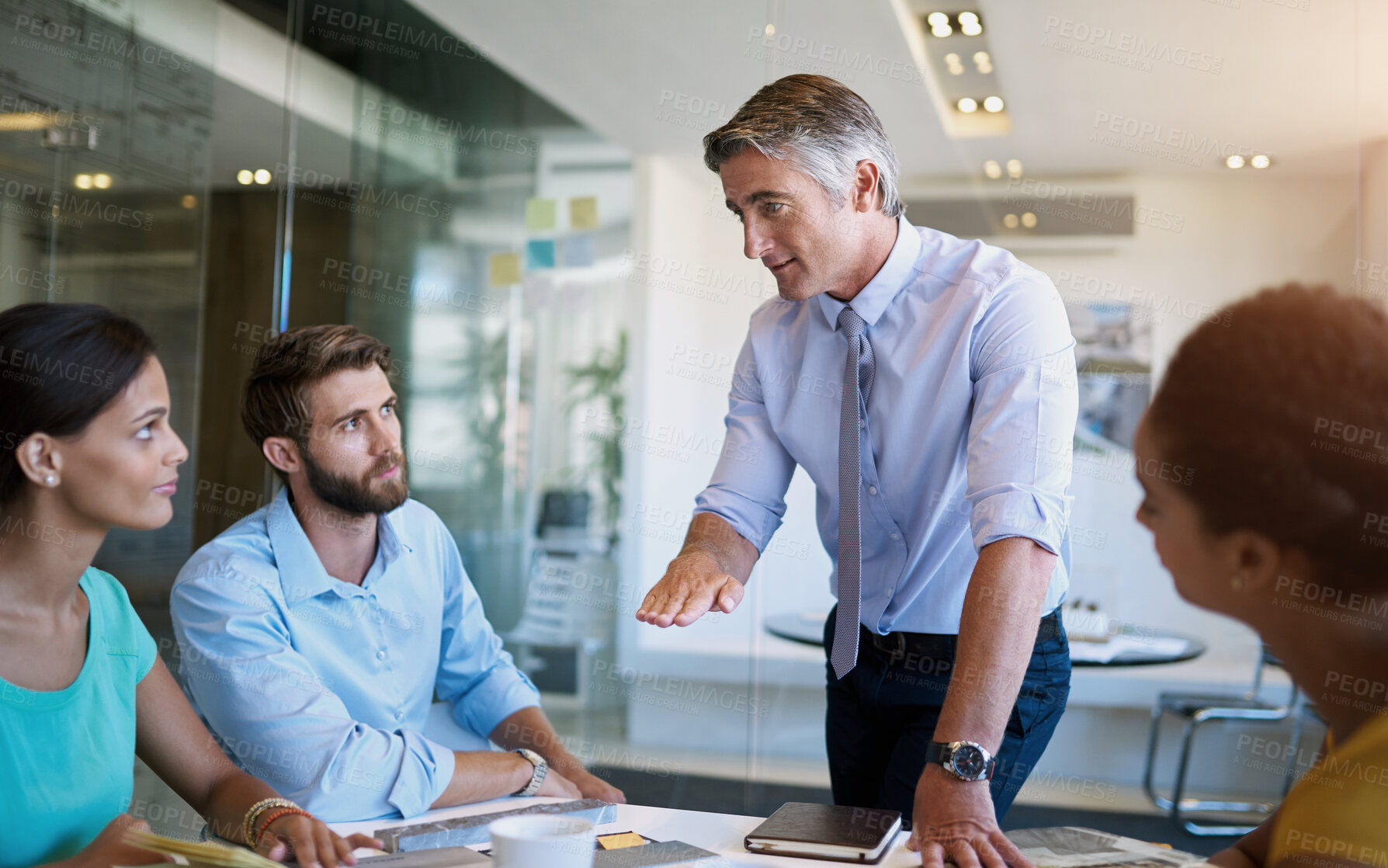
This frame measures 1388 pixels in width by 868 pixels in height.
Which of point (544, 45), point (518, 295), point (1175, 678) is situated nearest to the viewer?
point (1175, 678)

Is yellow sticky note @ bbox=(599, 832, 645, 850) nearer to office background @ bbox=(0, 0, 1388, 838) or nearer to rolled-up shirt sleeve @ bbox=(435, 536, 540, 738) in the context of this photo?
rolled-up shirt sleeve @ bbox=(435, 536, 540, 738)

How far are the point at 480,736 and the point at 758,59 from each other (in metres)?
2.49

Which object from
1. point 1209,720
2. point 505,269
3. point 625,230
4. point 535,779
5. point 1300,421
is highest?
point 625,230

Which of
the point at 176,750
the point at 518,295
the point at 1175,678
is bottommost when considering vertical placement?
the point at 1175,678

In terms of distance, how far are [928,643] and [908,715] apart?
12 centimetres

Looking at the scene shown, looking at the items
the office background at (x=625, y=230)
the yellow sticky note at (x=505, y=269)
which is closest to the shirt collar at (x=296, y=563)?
the office background at (x=625, y=230)

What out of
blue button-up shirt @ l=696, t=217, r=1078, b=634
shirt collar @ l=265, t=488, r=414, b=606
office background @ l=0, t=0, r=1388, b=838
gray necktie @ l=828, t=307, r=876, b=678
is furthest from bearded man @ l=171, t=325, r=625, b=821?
office background @ l=0, t=0, r=1388, b=838

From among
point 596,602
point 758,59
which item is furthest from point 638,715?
point 758,59

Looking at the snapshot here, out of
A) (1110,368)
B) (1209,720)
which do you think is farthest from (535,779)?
(1209,720)

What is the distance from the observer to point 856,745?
1806mm

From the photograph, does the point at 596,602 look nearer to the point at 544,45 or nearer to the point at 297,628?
the point at 544,45

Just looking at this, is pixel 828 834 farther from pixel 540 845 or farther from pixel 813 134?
pixel 813 134

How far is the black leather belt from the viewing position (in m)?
1.73

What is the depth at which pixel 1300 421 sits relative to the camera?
0.77 meters
